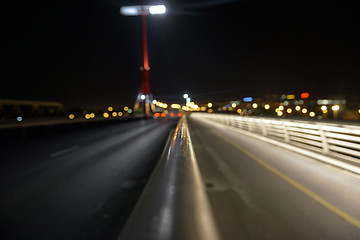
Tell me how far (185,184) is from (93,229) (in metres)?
2.40

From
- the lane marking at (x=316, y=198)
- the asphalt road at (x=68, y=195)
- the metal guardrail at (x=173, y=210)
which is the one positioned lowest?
the asphalt road at (x=68, y=195)

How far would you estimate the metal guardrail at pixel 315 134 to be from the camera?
5.49 meters

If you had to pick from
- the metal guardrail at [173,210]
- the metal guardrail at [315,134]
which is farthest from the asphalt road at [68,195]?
the metal guardrail at [315,134]

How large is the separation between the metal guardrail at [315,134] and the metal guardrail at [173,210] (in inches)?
220

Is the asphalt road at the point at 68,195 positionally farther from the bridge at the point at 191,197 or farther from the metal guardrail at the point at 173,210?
the metal guardrail at the point at 173,210

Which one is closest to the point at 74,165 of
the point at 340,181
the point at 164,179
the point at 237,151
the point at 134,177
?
the point at 134,177

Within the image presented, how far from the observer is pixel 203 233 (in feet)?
5.44

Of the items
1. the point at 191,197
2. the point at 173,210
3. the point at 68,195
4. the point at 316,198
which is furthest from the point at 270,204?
the point at 68,195

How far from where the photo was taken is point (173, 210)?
1949mm

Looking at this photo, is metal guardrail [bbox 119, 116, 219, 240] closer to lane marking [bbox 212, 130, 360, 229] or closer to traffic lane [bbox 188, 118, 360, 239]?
traffic lane [bbox 188, 118, 360, 239]

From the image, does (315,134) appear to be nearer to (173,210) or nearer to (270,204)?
(270,204)

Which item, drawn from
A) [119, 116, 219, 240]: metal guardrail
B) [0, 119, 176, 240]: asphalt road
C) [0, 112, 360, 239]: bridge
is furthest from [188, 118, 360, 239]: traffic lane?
[0, 119, 176, 240]: asphalt road

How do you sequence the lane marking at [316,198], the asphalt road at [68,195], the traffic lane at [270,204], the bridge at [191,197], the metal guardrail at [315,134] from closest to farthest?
the bridge at [191,197] < the traffic lane at [270,204] < the lane marking at [316,198] < the asphalt road at [68,195] < the metal guardrail at [315,134]

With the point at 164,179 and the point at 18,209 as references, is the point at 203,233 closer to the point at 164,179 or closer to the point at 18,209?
the point at 164,179
